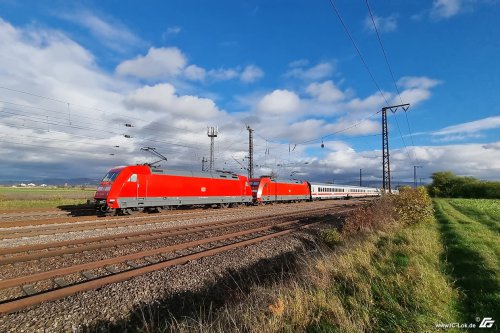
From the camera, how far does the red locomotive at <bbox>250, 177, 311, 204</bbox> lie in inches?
1358

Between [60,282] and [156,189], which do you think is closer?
[60,282]

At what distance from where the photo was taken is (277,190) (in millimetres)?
37844

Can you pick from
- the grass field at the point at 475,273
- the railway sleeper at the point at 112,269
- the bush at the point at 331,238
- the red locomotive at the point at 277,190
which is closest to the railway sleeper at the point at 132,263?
the railway sleeper at the point at 112,269

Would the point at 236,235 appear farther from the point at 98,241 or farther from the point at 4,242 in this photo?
the point at 4,242

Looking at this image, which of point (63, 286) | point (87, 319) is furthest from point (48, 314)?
point (63, 286)

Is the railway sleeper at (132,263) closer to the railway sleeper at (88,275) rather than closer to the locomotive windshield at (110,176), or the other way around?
the railway sleeper at (88,275)

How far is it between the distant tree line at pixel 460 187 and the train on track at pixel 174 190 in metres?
59.4

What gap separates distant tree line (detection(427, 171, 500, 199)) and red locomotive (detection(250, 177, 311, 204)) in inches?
2086

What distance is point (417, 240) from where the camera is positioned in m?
9.71

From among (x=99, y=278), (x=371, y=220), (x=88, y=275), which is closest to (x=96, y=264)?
(x=88, y=275)

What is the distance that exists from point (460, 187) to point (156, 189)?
83147 mm

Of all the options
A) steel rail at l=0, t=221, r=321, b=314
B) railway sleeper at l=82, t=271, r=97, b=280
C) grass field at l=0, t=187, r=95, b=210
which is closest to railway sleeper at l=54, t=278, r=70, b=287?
steel rail at l=0, t=221, r=321, b=314

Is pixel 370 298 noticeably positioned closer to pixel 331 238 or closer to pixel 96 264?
pixel 96 264

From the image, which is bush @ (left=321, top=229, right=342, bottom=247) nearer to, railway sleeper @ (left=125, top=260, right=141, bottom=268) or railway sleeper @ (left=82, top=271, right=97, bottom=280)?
railway sleeper @ (left=125, top=260, right=141, bottom=268)
